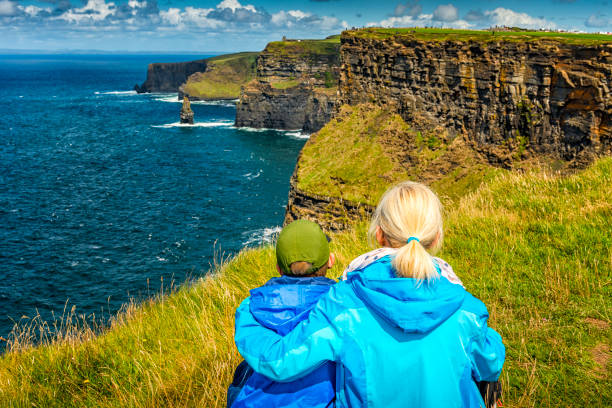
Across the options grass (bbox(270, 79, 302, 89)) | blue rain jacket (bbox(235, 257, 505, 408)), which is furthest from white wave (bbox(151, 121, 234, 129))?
blue rain jacket (bbox(235, 257, 505, 408))

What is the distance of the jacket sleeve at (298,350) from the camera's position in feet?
9.68

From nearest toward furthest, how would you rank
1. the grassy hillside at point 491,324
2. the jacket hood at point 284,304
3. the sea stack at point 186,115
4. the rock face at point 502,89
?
the jacket hood at point 284,304, the grassy hillside at point 491,324, the rock face at point 502,89, the sea stack at point 186,115

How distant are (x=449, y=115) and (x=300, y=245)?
4098 cm

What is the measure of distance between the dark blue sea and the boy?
5.69 meters

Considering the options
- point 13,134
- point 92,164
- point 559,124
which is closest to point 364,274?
point 559,124

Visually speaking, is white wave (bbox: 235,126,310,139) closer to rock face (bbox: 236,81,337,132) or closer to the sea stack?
rock face (bbox: 236,81,337,132)

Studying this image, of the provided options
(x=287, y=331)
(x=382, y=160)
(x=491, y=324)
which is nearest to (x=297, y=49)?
(x=382, y=160)

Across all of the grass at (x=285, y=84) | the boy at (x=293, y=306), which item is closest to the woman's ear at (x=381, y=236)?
the boy at (x=293, y=306)

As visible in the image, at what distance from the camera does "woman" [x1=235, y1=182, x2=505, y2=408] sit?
2.81 m

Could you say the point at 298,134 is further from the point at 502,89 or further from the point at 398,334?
the point at 398,334

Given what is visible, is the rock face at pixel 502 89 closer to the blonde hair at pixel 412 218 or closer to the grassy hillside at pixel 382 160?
the grassy hillside at pixel 382 160

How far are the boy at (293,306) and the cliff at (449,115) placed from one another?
91.1 ft

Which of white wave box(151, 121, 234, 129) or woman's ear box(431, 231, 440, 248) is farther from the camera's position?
white wave box(151, 121, 234, 129)

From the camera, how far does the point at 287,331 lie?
10.5 feet
